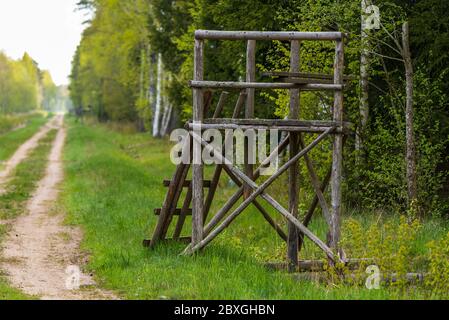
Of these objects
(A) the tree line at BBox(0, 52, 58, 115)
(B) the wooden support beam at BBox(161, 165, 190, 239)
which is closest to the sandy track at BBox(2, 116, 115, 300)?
(B) the wooden support beam at BBox(161, 165, 190, 239)

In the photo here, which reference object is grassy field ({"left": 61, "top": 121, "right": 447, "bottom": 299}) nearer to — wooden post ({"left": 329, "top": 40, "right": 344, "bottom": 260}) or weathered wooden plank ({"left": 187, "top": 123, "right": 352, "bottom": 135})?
wooden post ({"left": 329, "top": 40, "right": 344, "bottom": 260})

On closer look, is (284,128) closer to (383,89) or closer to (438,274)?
(438,274)

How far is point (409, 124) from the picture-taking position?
40.1 feet

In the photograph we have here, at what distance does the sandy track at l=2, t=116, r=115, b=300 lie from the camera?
29.1 ft

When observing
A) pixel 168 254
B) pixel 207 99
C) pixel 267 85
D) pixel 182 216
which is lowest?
pixel 168 254

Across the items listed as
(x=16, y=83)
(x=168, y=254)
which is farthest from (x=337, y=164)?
(x=16, y=83)

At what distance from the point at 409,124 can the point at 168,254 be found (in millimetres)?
4725

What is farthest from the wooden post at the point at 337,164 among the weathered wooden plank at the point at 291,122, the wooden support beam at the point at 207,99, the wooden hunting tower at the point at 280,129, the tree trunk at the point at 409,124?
the tree trunk at the point at 409,124

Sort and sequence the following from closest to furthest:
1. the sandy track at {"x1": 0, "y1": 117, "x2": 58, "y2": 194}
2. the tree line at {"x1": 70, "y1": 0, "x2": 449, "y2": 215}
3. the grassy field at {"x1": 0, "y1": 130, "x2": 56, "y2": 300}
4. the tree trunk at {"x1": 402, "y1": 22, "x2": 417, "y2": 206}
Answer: the grassy field at {"x1": 0, "y1": 130, "x2": 56, "y2": 300}
the tree trunk at {"x1": 402, "y1": 22, "x2": 417, "y2": 206}
the tree line at {"x1": 70, "y1": 0, "x2": 449, "y2": 215}
the sandy track at {"x1": 0, "y1": 117, "x2": 58, "y2": 194}

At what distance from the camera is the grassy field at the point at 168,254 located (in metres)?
8.25

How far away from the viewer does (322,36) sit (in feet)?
32.9

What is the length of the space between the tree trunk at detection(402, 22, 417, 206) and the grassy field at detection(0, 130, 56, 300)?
6.74m

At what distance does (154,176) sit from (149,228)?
9.29 meters
